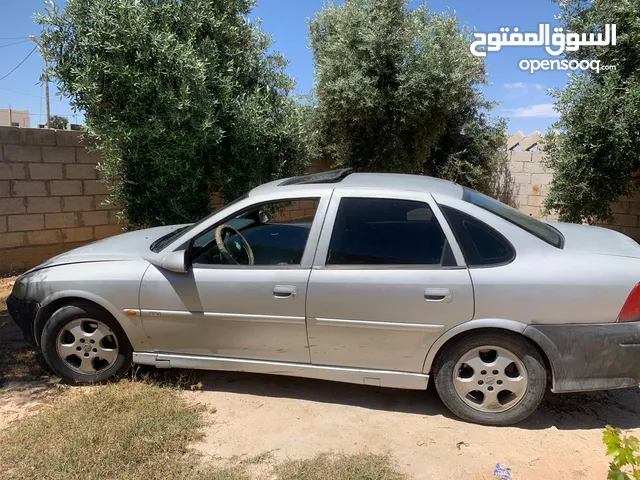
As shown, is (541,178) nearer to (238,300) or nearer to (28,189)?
(238,300)

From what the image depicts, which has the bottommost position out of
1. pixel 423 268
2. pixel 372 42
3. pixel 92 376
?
pixel 92 376

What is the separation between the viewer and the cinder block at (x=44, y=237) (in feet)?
22.6

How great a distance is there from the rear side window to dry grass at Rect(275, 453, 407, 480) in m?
1.36

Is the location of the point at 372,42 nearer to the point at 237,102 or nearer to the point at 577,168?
the point at 237,102

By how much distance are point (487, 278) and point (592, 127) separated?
18.2ft

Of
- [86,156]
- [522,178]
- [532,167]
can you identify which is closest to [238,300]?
[86,156]

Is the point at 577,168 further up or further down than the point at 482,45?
further down

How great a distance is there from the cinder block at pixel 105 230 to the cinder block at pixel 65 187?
2.04 feet

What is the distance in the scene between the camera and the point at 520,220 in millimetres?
3545

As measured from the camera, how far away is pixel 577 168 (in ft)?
25.5

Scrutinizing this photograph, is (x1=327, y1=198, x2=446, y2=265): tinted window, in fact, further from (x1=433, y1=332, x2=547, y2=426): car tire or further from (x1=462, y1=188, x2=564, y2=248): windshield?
(x1=433, y1=332, x2=547, y2=426): car tire

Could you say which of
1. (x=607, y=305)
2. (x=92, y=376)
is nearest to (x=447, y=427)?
(x=607, y=305)

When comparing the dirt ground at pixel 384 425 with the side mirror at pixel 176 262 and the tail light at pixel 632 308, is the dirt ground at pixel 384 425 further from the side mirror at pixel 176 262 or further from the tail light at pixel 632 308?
the side mirror at pixel 176 262

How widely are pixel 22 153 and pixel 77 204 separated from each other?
1002 mm
